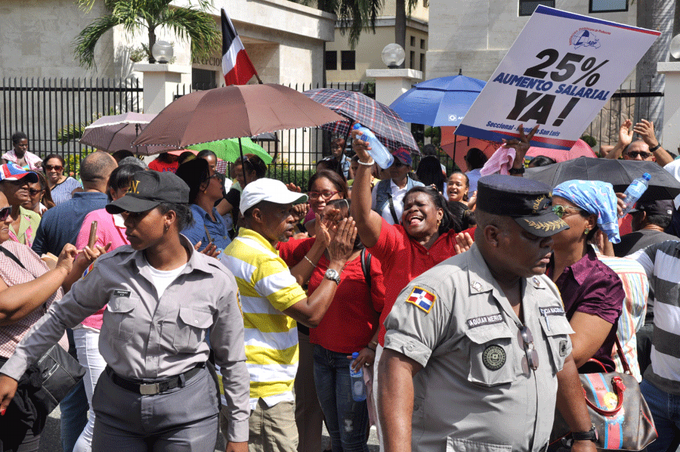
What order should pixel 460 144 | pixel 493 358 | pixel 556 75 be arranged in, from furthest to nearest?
pixel 460 144 < pixel 556 75 < pixel 493 358

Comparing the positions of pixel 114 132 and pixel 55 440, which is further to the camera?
pixel 114 132

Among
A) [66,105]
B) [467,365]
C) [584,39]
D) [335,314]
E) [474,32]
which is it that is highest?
[474,32]

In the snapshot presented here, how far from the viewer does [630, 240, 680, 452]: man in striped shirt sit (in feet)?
12.1

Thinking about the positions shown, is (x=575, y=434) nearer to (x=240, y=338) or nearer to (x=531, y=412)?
(x=531, y=412)

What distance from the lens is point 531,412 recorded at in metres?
2.50

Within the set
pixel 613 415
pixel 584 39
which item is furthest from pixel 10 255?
pixel 584 39

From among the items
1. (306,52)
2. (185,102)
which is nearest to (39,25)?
(306,52)

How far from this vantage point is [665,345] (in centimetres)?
→ 375

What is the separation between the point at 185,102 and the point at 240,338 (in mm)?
2501

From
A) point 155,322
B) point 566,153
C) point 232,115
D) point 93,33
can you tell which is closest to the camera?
point 155,322

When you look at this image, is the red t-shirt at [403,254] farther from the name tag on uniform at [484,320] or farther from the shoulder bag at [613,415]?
the name tag on uniform at [484,320]

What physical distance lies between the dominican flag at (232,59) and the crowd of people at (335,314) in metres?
1.15

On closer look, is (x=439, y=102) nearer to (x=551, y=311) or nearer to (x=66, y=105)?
(x=551, y=311)

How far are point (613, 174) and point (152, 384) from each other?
313cm
